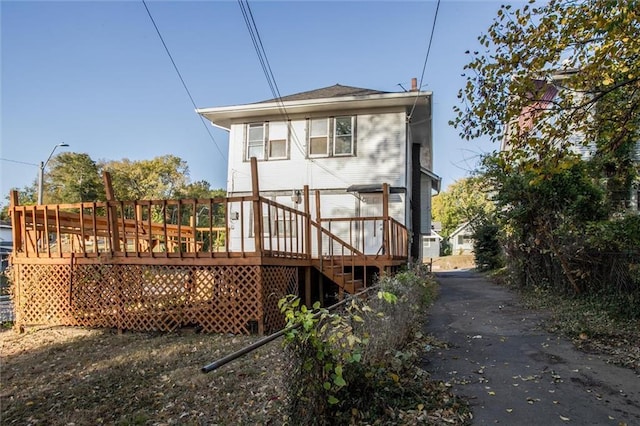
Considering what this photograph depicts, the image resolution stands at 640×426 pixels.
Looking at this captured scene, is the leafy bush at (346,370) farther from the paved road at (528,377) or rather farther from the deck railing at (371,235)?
the deck railing at (371,235)

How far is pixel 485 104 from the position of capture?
20.6ft

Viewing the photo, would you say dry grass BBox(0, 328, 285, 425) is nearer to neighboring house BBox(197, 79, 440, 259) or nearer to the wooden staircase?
the wooden staircase

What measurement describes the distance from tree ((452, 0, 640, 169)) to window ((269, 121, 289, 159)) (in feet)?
25.1

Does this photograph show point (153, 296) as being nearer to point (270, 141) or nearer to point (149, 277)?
point (149, 277)

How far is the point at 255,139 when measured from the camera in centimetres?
1380

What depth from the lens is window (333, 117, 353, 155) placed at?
1305 cm

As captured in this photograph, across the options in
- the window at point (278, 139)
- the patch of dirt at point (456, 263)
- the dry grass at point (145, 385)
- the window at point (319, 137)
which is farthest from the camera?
the patch of dirt at point (456, 263)

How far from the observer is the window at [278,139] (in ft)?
44.3

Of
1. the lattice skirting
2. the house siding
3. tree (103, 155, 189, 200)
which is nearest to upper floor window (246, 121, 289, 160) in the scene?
the house siding

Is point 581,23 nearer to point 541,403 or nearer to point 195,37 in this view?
point 541,403

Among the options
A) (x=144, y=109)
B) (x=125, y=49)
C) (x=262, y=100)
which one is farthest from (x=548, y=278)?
(x=144, y=109)

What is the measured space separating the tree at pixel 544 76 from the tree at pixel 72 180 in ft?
105

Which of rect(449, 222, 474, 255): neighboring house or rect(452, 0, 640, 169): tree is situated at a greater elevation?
rect(452, 0, 640, 169): tree

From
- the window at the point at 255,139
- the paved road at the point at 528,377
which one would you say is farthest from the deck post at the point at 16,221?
the paved road at the point at 528,377
